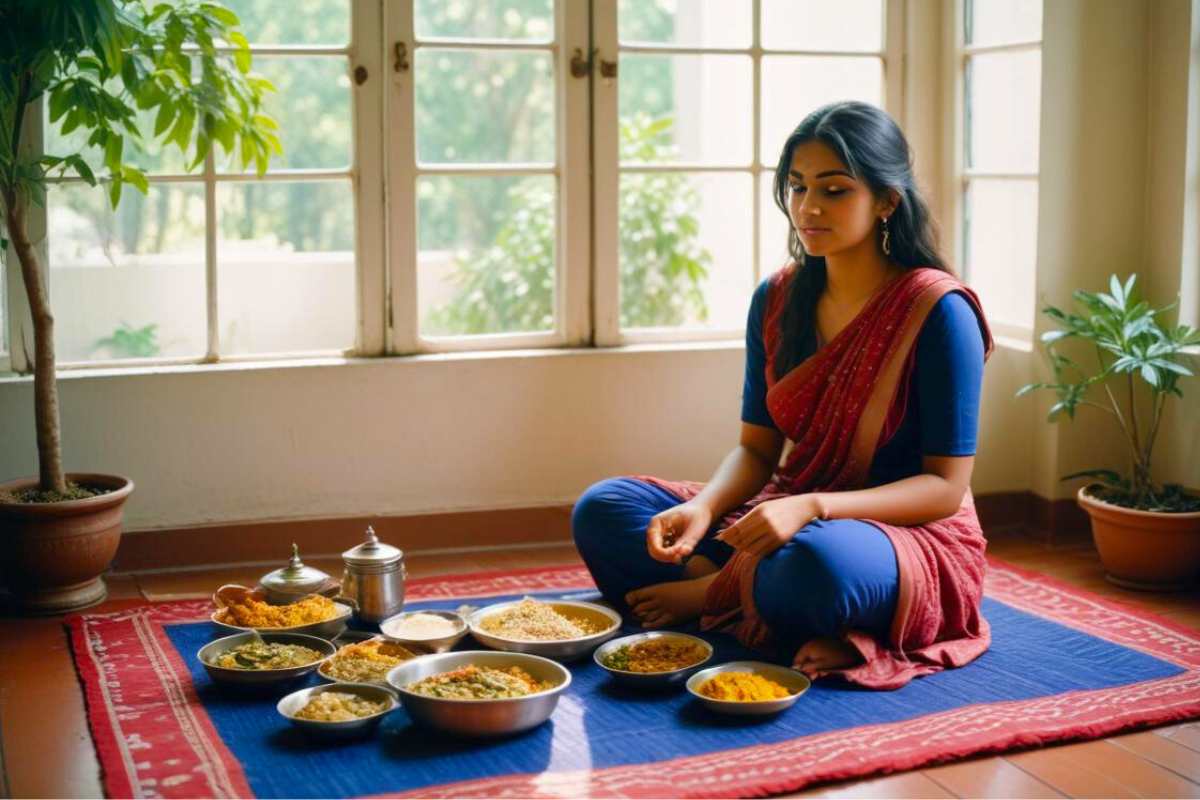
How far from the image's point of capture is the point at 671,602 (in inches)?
135

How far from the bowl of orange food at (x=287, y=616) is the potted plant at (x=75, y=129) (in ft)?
1.81

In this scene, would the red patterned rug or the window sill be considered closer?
the red patterned rug

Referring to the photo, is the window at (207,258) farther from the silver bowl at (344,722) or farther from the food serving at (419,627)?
the silver bowl at (344,722)

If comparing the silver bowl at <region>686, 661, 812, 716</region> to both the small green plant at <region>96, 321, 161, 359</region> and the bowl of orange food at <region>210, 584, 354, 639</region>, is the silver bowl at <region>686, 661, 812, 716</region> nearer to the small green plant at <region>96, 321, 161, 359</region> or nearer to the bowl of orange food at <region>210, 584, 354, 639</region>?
the bowl of orange food at <region>210, 584, 354, 639</region>

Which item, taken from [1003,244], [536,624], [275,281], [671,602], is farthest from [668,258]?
[536,624]

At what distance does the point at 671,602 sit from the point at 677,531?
226 millimetres

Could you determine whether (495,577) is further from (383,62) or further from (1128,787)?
(1128,787)

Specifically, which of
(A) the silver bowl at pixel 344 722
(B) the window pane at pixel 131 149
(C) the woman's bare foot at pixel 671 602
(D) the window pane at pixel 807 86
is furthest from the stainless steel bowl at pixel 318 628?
(D) the window pane at pixel 807 86

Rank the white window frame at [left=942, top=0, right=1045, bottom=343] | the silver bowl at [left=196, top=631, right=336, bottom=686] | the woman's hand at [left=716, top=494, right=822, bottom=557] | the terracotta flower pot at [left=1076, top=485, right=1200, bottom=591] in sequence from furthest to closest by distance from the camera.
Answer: the white window frame at [left=942, top=0, right=1045, bottom=343] < the terracotta flower pot at [left=1076, top=485, right=1200, bottom=591] < the woman's hand at [left=716, top=494, right=822, bottom=557] < the silver bowl at [left=196, top=631, right=336, bottom=686]

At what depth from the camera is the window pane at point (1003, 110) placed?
4.40m

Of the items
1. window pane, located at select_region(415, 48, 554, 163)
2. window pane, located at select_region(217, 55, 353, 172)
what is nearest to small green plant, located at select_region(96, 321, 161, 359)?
window pane, located at select_region(217, 55, 353, 172)

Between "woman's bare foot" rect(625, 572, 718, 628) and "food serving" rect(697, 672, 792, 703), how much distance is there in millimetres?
502

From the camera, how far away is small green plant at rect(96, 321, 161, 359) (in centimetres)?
418

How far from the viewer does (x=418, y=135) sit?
429cm
